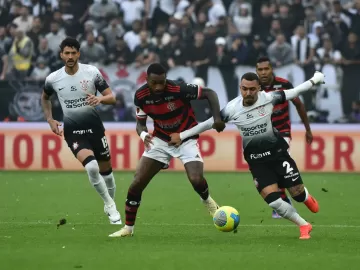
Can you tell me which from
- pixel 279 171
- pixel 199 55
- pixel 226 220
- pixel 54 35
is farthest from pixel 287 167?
pixel 54 35

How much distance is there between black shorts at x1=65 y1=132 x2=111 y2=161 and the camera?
12578 millimetres

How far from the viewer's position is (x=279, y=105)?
13.2 metres

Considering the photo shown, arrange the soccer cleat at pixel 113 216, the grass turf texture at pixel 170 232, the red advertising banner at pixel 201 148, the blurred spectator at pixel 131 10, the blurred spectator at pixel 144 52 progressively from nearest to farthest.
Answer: the grass turf texture at pixel 170 232, the soccer cleat at pixel 113 216, the red advertising banner at pixel 201 148, the blurred spectator at pixel 144 52, the blurred spectator at pixel 131 10

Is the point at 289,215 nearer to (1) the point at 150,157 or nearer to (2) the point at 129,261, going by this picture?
(1) the point at 150,157

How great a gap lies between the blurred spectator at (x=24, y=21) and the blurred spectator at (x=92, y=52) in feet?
5.95

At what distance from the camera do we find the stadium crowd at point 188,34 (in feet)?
75.9

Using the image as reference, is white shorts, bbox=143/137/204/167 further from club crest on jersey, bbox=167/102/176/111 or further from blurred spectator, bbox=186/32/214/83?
blurred spectator, bbox=186/32/214/83

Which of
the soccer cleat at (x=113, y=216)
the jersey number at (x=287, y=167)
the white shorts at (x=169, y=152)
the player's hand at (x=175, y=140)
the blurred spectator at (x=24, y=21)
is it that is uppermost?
the blurred spectator at (x=24, y=21)

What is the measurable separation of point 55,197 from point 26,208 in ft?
6.04

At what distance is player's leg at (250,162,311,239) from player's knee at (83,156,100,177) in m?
2.22

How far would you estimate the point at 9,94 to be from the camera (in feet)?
76.7

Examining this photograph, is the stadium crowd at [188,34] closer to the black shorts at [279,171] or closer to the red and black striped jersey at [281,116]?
the red and black striped jersey at [281,116]

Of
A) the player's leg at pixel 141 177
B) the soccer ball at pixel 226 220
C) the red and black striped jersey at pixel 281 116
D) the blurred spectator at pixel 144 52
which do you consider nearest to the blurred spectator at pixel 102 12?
the blurred spectator at pixel 144 52

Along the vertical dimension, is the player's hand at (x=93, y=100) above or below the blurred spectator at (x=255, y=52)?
above
